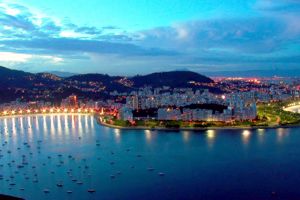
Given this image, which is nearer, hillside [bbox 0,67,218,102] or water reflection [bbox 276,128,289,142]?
water reflection [bbox 276,128,289,142]

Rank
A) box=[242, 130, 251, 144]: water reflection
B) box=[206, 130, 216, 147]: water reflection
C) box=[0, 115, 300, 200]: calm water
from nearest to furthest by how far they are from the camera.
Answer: box=[0, 115, 300, 200]: calm water → box=[206, 130, 216, 147]: water reflection → box=[242, 130, 251, 144]: water reflection

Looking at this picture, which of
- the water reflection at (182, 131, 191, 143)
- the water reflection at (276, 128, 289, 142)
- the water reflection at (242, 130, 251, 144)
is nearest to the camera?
the water reflection at (242, 130, 251, 144)

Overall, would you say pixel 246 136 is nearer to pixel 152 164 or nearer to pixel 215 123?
pixel 215 123

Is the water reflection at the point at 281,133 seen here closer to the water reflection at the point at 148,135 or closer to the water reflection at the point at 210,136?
the water reflection at the point at 210,136

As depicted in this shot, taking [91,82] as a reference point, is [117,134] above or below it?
below

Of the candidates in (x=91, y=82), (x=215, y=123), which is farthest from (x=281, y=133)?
(x=91, y=82)

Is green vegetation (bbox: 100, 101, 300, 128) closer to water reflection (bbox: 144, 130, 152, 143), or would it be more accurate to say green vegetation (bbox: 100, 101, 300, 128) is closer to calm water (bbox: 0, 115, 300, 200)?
water reflection (bbox: 144, 130, 152, 143)

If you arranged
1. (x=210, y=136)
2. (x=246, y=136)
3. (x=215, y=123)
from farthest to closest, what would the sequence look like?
(x=215, y=123), (x=210, y=136), (x=246, y=136)

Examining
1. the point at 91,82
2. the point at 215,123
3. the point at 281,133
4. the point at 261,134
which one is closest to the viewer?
the point at 261,134

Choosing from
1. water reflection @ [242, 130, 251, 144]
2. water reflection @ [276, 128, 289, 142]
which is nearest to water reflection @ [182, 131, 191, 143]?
water reflection @ [242, 130, 251, 144]

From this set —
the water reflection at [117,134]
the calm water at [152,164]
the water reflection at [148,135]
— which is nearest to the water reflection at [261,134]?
the calm water at [152,164]
